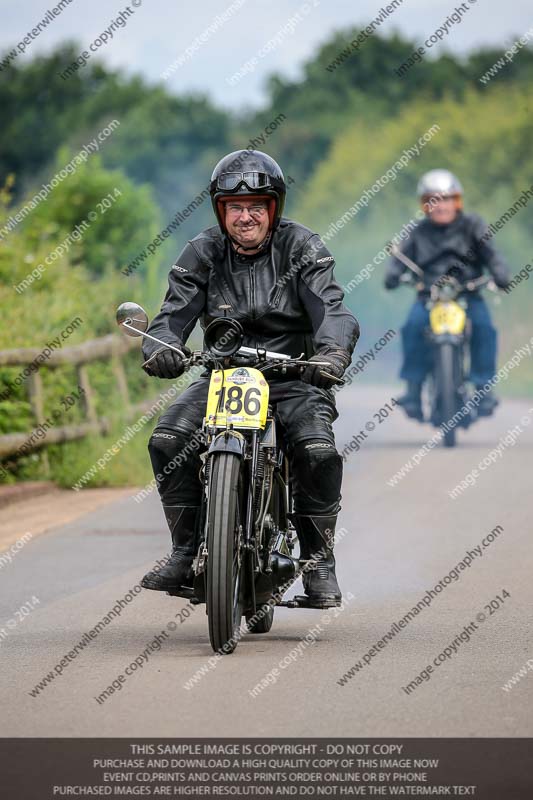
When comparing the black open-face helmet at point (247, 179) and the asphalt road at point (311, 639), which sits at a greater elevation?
the black open-face helmet at point (247, 179)

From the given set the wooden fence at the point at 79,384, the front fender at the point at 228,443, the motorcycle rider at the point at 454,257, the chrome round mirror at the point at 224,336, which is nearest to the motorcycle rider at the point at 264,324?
the chrome round mirror at the point at 224,336

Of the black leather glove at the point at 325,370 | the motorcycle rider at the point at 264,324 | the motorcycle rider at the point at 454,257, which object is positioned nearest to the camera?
the black leather glove at the point at 325,370

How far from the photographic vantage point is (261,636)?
830 centimetres

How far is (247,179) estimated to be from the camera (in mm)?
8156

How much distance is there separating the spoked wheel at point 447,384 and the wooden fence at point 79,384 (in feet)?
9.60

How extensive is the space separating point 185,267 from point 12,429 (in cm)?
726

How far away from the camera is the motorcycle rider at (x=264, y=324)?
26.6ft

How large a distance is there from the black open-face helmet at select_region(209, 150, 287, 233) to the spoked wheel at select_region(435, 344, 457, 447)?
32.4 ft

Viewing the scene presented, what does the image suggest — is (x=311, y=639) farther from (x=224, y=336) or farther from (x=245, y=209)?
(x=245, y=209)

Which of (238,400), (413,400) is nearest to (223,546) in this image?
(238,400)

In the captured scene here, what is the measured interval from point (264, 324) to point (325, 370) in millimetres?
634

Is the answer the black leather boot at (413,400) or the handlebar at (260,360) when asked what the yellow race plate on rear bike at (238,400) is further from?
the black leather boot at (413,400)

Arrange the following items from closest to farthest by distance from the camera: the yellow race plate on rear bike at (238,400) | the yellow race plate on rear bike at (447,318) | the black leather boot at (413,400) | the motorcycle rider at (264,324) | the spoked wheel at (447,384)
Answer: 1. the yellow race plate on rear bike at (238,400)
2. the motorcycle rider at (264,324)
3. the spoked wheel at (447,384)
4. the yellow race plate on rear bike at (447,318)
5. the black leather boot at (413,400)
